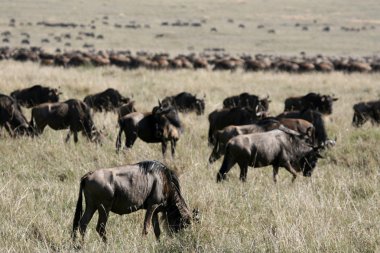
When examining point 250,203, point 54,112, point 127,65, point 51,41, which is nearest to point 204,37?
point 51,41

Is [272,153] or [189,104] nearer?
[272,153]

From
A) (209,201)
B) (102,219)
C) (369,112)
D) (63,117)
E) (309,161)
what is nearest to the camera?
(102,219)

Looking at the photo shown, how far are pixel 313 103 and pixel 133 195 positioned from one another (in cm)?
1004

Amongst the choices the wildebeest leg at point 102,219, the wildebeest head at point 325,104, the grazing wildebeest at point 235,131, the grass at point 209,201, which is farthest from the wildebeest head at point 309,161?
the wildebeest head at point 325,104

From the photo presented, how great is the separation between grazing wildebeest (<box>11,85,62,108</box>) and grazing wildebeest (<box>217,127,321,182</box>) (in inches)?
273

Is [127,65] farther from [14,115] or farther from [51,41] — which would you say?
[51,41]

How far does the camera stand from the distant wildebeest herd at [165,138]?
17.0ft

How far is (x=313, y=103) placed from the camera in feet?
47.8

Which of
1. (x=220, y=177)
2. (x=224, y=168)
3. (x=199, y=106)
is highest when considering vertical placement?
(x=224, y=168)

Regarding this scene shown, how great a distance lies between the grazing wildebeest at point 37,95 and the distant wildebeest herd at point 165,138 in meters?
0.02

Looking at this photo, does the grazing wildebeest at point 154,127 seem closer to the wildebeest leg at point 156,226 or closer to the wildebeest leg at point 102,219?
the wildebeest leg at point 156,226

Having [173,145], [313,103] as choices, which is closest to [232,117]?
[173,145]

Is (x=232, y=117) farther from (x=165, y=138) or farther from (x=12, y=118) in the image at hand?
(x=12, y=118)

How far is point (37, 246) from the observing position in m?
4.90
